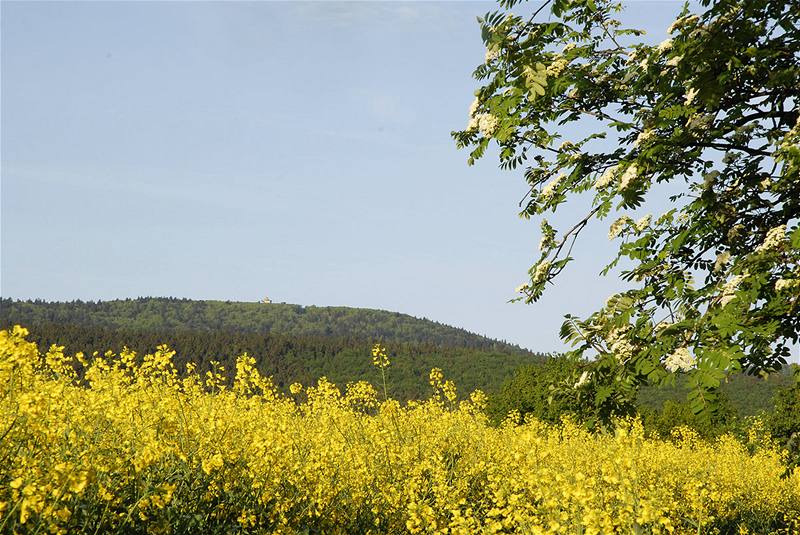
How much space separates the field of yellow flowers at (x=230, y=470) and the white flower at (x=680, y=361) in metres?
0.74

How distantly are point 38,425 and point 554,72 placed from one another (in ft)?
19.1

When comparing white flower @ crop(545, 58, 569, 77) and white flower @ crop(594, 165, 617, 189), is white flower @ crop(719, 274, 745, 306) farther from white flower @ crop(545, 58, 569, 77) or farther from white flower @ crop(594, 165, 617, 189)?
white flower @ crop(545, 58, 569, 77)

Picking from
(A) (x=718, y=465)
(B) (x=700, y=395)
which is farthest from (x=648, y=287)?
(A) (x=718, y=465)

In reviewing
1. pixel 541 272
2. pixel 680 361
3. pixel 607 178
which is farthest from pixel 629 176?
pixel 680 361

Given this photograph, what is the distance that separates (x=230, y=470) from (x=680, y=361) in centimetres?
496

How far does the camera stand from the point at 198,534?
273 inches

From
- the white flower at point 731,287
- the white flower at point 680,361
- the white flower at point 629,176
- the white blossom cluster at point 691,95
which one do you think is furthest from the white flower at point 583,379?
the white blossom cluster at point 691,95

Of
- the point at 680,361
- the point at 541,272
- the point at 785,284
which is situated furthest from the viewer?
the point at 541,272

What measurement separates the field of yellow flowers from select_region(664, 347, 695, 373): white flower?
0.74m

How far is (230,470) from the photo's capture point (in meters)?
7.77

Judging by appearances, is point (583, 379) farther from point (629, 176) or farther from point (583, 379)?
point (629, 176)

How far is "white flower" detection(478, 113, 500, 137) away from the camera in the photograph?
7.11 m

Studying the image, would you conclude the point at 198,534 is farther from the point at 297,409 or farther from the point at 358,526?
the point at 297,409

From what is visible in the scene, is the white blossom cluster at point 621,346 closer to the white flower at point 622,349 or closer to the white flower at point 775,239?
the white flower at point 622,349
